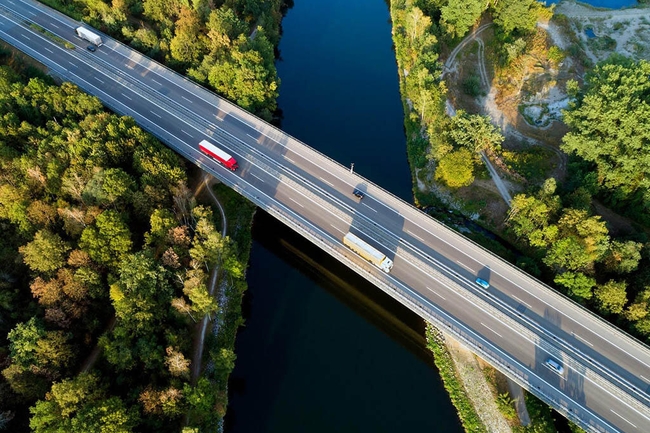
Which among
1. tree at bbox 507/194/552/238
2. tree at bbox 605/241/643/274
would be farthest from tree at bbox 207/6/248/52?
tree at bbox 605/241/643/274

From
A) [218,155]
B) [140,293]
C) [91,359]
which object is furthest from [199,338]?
[218,155]

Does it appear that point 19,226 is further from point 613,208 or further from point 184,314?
point 613,208

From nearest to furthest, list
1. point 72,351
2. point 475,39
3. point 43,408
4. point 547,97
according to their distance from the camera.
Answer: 1. point 43,408
2. point 72,351
3. point 547,97
4. point 475,39

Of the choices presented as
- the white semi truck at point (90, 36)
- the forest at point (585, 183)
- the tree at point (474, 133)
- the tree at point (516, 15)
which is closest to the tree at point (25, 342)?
the forest at point (585, 183)

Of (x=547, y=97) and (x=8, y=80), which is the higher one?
(x=547, y=97)

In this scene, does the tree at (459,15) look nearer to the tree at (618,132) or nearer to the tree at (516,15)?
the tree at (516,15)

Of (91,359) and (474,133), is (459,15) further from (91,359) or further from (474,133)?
(91,359)

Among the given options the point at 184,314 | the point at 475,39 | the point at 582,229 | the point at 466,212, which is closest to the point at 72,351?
the point at 184,314
